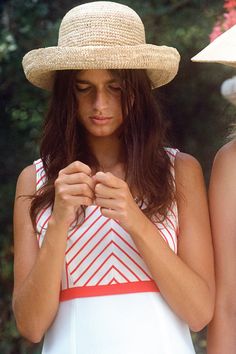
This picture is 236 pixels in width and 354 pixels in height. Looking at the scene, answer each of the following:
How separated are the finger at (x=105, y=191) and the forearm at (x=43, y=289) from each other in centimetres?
16

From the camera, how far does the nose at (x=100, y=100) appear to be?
10.0 feet

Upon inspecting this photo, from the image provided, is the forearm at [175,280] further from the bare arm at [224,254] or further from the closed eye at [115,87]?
the closed eye at [115,87]

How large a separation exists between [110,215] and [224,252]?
1.35 ft

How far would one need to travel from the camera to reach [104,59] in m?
3.02

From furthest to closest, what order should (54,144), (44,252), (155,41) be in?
(155,41) → (54,144) → (44,252)

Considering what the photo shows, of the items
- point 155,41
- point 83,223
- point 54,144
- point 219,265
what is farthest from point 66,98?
point 155,41

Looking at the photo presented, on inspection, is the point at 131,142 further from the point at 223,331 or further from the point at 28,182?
the point at 223,331

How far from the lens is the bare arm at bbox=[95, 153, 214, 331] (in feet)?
9.40

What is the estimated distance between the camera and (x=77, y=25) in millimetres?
3145

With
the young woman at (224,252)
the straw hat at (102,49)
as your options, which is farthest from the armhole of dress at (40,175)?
the young woman at (224,252)

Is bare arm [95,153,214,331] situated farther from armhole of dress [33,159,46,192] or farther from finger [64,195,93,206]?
armhole of dress [33,159,46,192]

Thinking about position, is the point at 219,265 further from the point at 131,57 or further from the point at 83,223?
the point at 131,57

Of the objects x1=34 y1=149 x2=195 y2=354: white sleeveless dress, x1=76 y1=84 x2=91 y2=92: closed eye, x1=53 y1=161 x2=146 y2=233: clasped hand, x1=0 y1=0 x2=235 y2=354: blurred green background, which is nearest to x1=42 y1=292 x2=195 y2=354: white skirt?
x1=34 y1=149 x2=195 y2=354: white sleeveless dress

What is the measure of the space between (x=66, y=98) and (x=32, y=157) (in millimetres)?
1871
